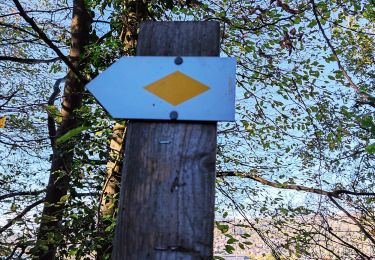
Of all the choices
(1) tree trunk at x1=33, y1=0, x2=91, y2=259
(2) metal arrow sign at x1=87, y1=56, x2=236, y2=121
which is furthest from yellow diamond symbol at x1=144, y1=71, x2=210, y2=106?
(1) tree trunk at x1=33, y1=0, x2=91, y2=259

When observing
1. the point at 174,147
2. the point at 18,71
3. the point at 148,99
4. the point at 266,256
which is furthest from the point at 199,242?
the point at 18,71

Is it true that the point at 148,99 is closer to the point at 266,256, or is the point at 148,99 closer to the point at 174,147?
the point at 174,147

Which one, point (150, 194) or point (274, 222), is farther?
point (274, 222)

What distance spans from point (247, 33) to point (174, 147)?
4421 millimetres

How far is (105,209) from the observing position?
3969 millimetres

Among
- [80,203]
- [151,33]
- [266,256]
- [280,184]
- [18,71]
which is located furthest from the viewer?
[18,71]

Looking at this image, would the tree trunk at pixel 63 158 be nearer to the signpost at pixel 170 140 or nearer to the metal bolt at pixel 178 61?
the signpost at pixel 170 140

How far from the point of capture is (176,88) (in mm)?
1220

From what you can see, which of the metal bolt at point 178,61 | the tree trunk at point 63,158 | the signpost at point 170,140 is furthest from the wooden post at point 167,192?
the tree trunk at point 63,158

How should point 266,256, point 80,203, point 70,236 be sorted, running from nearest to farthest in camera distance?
point 70,236 → point 80,203 → point 266,256

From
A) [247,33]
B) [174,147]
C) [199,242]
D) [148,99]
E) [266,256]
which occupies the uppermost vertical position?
[247,33]

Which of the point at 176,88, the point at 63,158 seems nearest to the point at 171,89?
the point at 176,88

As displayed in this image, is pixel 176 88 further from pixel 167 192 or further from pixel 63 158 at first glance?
pixel 63 158

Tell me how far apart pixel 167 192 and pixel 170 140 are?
6.0 inches
